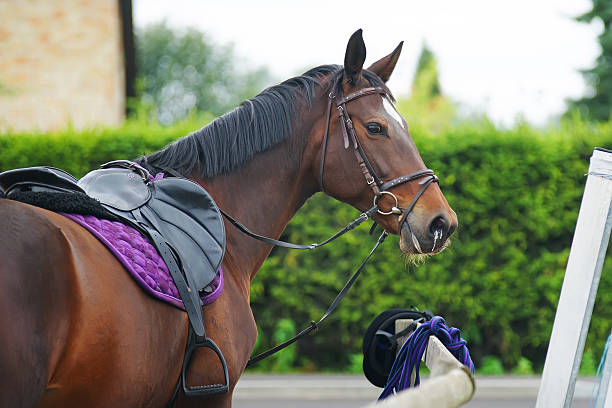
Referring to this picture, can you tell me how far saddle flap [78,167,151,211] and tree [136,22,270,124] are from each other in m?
34.3

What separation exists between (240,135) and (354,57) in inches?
26.3

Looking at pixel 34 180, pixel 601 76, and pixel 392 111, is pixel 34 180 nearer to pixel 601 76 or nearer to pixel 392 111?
pixel 392 111

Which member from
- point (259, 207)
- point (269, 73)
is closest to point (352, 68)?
point (259, 207)

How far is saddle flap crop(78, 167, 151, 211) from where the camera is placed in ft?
7.92

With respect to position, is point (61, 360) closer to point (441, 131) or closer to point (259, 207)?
point (259, 207)

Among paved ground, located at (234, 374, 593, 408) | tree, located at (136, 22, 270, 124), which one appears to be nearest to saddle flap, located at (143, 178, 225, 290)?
paved ground, located at (234, 374, 593, 408)

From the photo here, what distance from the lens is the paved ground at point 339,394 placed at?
7480 millimetres

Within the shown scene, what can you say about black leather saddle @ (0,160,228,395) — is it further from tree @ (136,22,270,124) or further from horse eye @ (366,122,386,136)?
tree @ (136,22,270,124)

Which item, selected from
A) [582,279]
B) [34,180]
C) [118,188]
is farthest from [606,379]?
[34,180]

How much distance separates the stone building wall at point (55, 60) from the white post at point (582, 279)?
12.8m

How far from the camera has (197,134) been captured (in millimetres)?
2932

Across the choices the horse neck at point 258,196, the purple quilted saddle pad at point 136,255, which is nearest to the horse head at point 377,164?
the horse neck at point 258,196

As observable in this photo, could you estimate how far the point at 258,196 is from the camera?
9.82 ft

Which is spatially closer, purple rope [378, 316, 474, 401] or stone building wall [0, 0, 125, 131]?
purple rope [378, 316, 474, 401]
